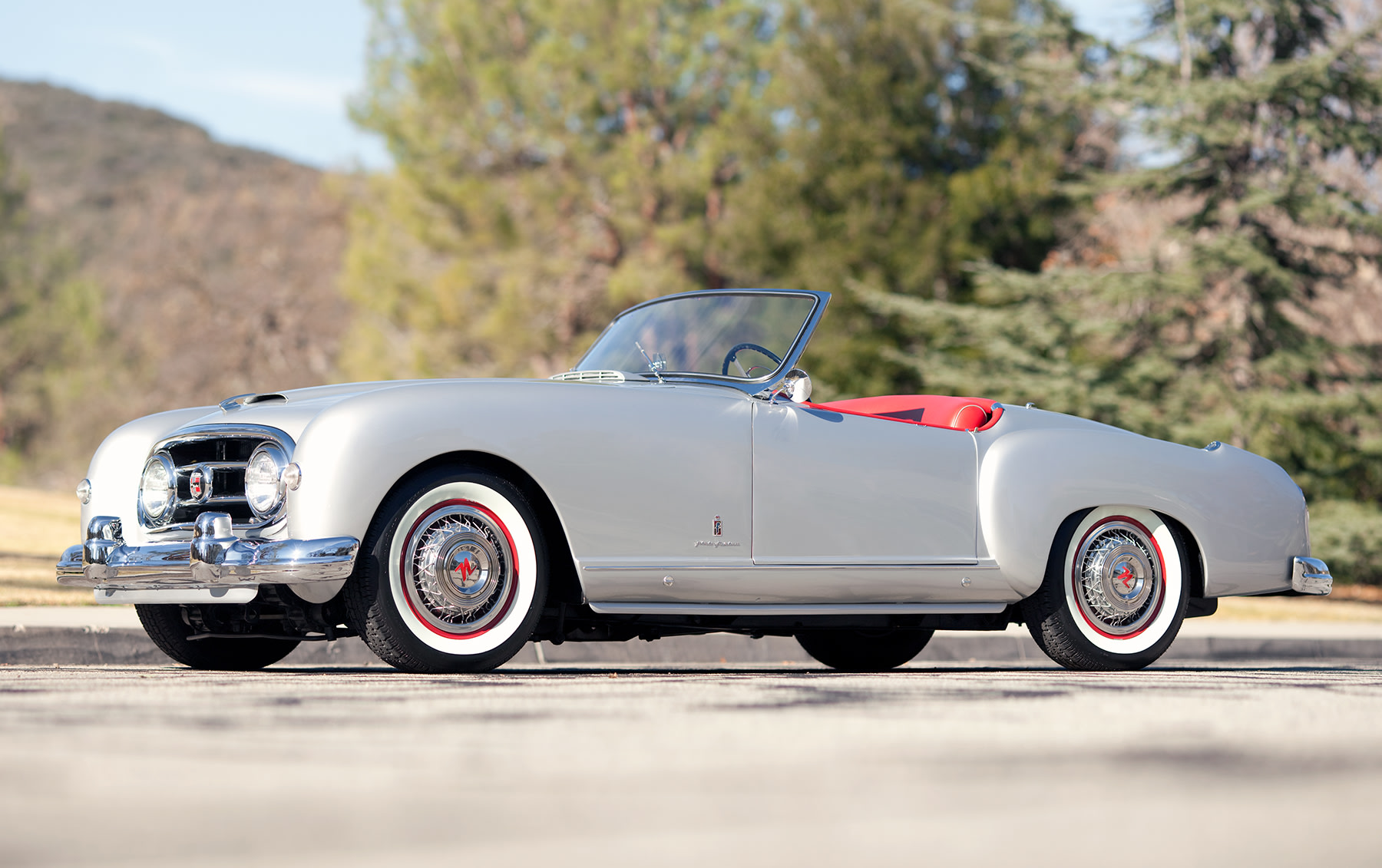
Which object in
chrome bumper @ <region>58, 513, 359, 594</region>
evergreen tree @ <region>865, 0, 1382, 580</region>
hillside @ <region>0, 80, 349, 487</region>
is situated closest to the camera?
chrome bumper @ <region>58, 513, 359, 594</region>

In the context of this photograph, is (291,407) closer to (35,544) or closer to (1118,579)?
(1118,579)

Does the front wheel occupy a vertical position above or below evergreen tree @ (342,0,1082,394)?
below

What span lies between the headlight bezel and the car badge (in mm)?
125

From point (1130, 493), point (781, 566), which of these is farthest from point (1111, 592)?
point (781, 566)

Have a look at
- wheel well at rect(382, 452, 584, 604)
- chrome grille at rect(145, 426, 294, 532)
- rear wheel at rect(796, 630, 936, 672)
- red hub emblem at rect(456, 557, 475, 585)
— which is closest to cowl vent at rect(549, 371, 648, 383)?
wheel well at rect(382, 452, 584, 604)

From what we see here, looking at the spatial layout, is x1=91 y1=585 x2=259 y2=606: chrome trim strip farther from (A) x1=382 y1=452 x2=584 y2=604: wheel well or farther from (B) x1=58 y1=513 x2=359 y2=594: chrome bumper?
(A) x1=382 y1=452 x2=584 y2=604: wheel well

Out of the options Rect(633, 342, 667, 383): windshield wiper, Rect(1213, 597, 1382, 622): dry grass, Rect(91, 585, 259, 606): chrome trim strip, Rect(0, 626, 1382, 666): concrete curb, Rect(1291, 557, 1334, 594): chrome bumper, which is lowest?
Rect(1213, 597, 1382, 622): dry grass

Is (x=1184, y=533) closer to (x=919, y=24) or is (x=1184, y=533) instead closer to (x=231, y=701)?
(x=231, y=701)

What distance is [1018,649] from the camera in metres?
9.14

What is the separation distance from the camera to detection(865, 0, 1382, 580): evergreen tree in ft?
64.4

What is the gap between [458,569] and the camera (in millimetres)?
5195

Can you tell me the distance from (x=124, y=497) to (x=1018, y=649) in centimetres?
542

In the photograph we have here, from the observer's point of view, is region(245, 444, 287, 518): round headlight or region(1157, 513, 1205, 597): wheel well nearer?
region(245, 444, 287, 518): round headlight

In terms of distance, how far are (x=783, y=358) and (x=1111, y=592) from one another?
1.71m
